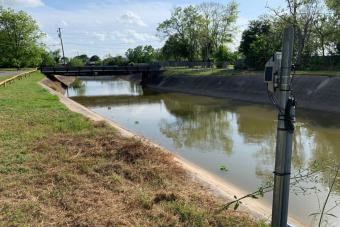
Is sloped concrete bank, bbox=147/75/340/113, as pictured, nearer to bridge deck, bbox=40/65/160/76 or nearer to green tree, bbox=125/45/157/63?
bridge deck, bbox=40/65/160/76

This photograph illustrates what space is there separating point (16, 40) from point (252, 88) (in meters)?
42.9

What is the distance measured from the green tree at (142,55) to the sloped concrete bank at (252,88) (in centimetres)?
4296

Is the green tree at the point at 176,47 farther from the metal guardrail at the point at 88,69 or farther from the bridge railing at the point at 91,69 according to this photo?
the metal guardrail at the point at 88,69

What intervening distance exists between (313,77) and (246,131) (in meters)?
12.2

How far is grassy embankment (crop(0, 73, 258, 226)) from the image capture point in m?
4.87

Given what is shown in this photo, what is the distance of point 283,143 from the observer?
12.2ft

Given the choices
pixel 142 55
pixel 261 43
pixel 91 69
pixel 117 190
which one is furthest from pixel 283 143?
pixel 142 55

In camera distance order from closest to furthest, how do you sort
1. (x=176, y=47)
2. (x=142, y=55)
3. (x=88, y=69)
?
(x=88, y=69) → (x=176, y=47) → (x=142, y=55)

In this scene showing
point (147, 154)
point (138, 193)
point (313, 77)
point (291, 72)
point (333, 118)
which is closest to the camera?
point (291, 72)

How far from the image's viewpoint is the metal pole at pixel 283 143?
352cm

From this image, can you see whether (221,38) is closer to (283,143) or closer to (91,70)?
(91,70)

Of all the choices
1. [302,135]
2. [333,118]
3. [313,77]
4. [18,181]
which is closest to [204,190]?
[18,181]

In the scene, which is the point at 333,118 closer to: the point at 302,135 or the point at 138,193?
the point at 302,135

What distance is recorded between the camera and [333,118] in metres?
19.3
